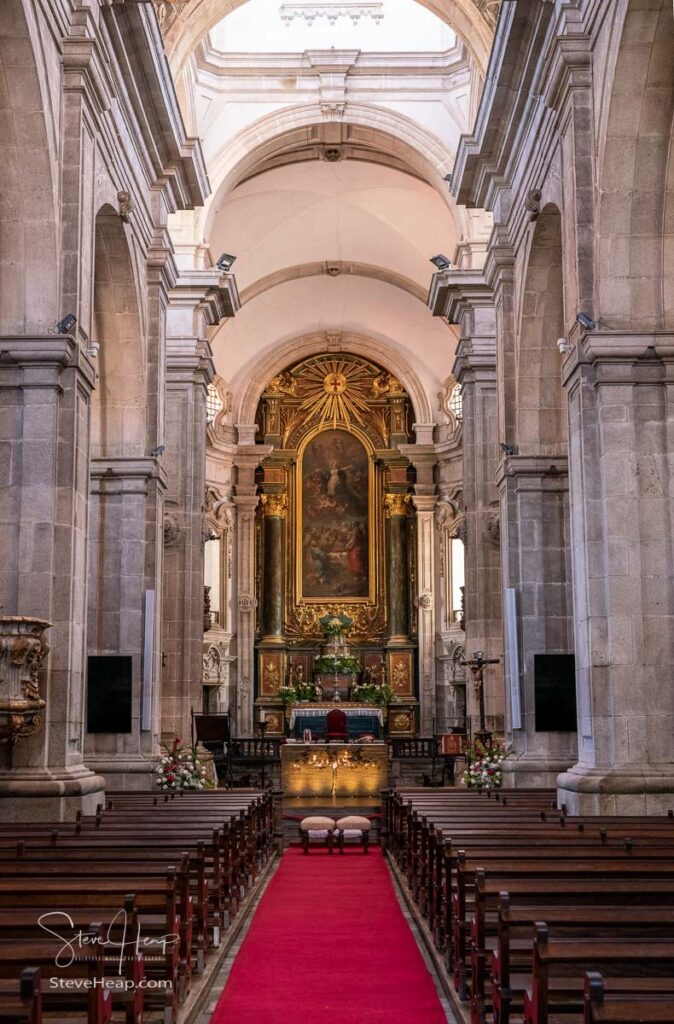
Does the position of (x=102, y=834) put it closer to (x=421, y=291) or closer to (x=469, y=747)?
(x=469, y=747)

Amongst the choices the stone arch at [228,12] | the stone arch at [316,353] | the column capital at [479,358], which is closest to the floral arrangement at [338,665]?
the stone arch at [316,353]

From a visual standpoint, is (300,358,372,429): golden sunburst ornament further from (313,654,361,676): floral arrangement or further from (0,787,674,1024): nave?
(0,787,674,1024): nave

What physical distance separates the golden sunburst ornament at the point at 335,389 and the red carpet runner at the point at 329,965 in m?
23.9

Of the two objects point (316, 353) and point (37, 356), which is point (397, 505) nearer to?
point (316, 353)

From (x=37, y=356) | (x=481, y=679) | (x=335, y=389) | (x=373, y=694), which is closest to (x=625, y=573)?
(x=37, y=356)

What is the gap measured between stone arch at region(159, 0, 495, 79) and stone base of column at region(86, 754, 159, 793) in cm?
1094

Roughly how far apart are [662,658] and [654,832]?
2.81m

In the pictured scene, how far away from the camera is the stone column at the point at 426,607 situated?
32.8 meters

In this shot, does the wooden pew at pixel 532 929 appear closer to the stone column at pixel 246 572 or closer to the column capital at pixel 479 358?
the column capital at pixel 479 358

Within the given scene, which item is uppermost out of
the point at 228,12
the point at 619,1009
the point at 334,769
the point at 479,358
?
the point at 228,12

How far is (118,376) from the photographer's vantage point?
672 inches

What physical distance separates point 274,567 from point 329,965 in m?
26.4

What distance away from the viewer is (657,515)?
11.8 metres

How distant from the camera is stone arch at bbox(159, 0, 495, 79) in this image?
20134 millimetres
